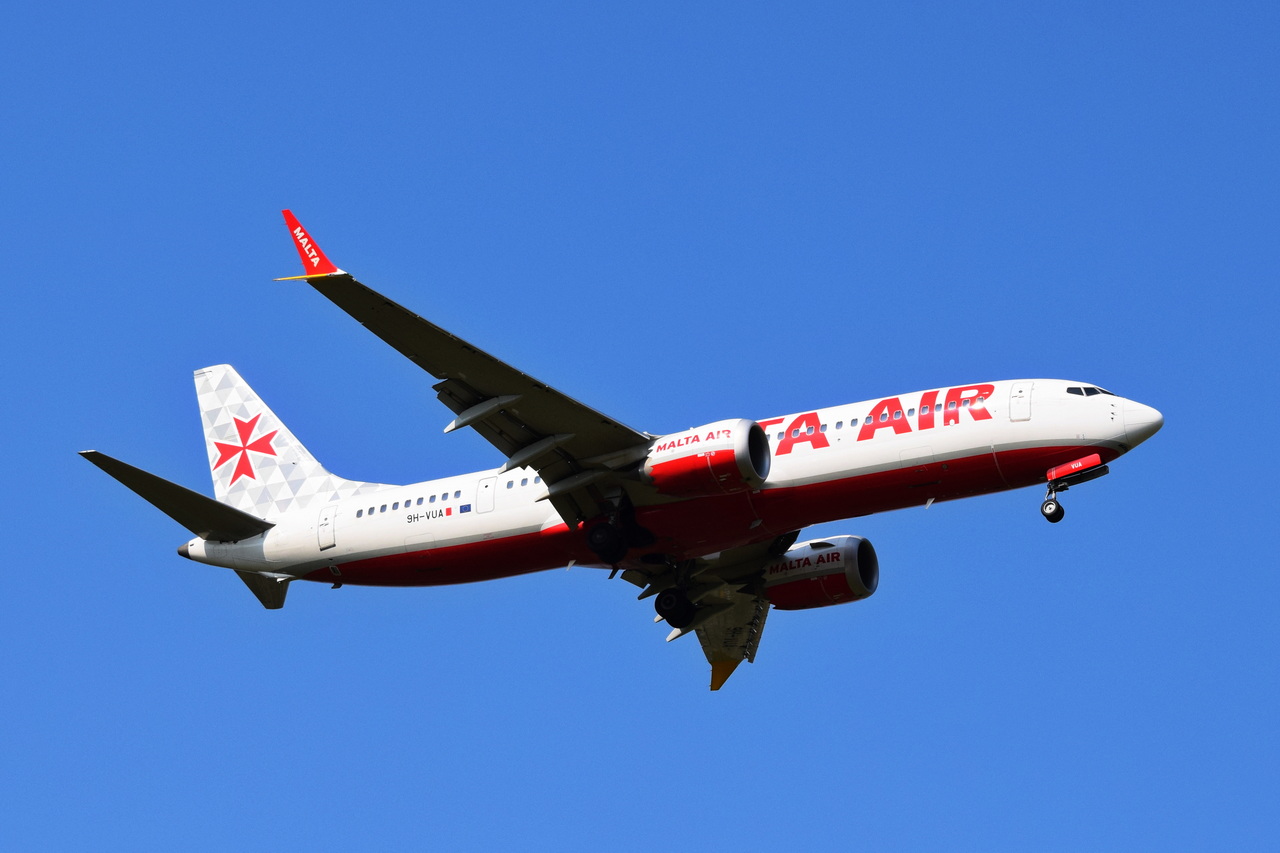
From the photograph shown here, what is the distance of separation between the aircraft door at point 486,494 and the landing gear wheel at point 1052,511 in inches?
565

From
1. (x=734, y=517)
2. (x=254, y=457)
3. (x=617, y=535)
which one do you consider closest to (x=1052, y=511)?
(x=734, y=517)

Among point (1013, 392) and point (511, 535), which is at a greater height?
point (1013, 392)

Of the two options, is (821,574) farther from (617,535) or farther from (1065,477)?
(1065,477)

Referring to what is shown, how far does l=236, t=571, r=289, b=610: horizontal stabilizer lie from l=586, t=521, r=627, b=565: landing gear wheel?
392 inches

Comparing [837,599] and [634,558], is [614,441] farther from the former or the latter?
[837,599]

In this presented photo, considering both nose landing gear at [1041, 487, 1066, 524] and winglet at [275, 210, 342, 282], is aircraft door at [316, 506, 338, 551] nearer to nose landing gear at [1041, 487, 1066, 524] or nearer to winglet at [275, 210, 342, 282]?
winglet at [275, 210, 342, 282]

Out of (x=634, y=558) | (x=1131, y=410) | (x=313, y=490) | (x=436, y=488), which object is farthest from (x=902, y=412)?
(x=313, y=490)

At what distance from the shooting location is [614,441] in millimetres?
39938

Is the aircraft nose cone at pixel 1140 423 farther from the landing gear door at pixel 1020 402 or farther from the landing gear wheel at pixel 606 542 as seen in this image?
the landing gear wheel at pixel 606 542

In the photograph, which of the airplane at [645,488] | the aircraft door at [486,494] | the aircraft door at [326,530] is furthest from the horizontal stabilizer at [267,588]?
the aircraft door at [486,494]

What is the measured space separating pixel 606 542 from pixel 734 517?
3.38 meters

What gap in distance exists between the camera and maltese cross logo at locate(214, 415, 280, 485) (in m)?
48.4

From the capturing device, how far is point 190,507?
43.3 meters

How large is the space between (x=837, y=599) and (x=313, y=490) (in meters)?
15.9
